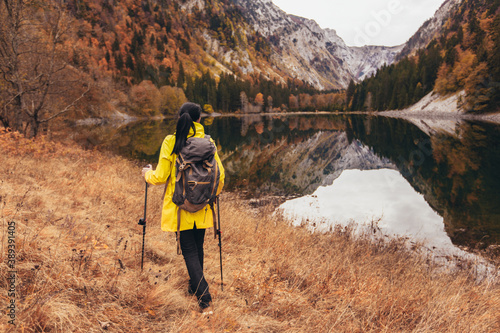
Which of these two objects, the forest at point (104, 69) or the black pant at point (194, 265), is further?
the forest at point (104, 69)

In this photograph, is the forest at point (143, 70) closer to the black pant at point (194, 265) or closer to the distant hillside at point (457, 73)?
the distant hillside at point (457, 73)

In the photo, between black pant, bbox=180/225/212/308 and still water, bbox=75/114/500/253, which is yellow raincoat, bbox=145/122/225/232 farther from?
still water, bbox=75/114/500/253

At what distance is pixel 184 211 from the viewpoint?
3652mm

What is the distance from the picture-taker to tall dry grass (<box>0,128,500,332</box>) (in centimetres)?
330

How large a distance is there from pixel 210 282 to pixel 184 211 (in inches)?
74.7

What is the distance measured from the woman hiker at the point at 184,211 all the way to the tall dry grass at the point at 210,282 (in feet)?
1.68

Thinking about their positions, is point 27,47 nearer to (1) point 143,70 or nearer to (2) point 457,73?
(2) point 457,73

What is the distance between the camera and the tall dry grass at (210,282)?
3.30 m

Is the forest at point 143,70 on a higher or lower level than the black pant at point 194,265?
higher

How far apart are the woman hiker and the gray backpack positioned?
11cm

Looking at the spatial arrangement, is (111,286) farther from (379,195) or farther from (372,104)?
(372,104)

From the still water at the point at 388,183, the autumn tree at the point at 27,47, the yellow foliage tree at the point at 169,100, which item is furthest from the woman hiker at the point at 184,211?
the yellow foliage tree at the point at 169,100

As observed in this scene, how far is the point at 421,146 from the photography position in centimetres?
2845

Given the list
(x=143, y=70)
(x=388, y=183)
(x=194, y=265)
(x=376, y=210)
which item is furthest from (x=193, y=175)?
(x=143, y=70)
